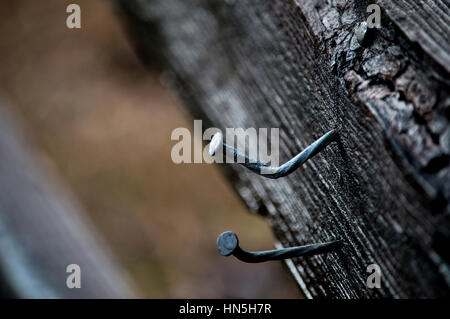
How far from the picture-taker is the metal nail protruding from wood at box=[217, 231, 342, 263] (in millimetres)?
674

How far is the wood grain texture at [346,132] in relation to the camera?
0.55m

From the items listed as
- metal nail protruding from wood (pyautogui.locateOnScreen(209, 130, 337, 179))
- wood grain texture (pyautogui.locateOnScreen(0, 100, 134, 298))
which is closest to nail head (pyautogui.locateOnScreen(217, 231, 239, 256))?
metal nail protruding from wood (pyautogui.locateOnScreen(209, 130, 337, 179))

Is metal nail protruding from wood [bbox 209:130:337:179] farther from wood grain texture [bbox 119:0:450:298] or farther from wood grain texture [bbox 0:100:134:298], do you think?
wood grain texture [bbox 0:100:134:298]

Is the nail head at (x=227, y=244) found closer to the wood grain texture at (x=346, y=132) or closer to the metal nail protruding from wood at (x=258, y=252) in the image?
the metal nail protruding from wood at (x=258, y=252)

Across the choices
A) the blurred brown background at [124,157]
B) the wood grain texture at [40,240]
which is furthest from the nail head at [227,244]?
the blurred brown background at [124,157]

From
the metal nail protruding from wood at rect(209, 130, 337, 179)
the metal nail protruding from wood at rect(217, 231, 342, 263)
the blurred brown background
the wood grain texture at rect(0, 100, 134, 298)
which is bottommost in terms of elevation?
the metal nail protruding from wood at rect(217, 231, 342, 263)

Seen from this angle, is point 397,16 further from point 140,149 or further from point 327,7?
point 140,149

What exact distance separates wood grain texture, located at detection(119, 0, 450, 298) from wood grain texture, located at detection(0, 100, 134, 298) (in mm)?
620

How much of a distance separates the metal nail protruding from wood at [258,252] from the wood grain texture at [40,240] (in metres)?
0.83

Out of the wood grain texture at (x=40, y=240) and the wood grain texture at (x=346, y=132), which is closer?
the wood grain texture at (x=346, y=132)

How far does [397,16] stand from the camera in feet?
2.28

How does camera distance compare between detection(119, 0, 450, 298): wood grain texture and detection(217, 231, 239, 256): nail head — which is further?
detection(217, 231, 239, 256): nail head

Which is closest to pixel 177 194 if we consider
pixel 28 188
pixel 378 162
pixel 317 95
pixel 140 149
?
pixel 140 149

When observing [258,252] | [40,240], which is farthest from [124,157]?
[258,252]
